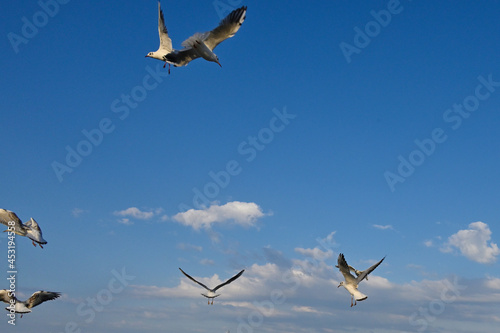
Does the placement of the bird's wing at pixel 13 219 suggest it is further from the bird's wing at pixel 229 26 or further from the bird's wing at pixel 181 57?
the bird's wing at pixel 229 26

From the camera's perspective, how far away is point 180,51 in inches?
1359

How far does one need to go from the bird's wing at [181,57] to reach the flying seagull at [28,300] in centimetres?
1598

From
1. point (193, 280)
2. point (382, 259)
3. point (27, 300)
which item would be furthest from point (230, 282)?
point (27, 300)

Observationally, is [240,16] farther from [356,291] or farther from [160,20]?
[356,291]

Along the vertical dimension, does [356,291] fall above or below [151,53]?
below

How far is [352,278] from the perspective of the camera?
4134 centimetres

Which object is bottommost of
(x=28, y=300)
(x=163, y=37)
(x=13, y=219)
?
(x=28, y=300)

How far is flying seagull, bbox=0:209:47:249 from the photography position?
34.0 m

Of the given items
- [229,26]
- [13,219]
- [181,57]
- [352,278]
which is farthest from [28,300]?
[352,278]

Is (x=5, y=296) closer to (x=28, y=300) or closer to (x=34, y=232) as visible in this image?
(x=28, y=300)

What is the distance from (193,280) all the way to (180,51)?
20.6 m

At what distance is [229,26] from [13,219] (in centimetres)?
1766

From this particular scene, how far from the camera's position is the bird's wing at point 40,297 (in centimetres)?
3409

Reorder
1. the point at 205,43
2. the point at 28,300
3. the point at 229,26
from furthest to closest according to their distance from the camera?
the point at 205,43 → the point at 229,26 → the point at 28,300
